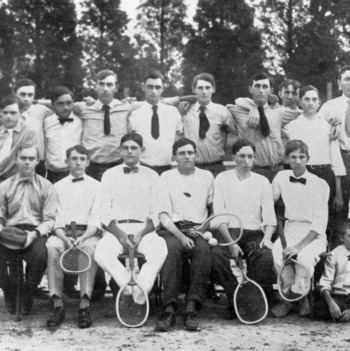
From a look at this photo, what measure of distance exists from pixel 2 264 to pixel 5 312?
520 mm

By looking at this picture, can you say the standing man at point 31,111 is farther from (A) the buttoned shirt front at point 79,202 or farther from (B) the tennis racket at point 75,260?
(B) the tennis racket at point 75,260

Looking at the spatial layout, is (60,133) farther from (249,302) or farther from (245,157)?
(249,302)

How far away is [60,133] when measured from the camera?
25.2 ft

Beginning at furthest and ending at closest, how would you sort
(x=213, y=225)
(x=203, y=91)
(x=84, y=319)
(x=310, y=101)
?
(x=203, y=91) → (x=310, y=101) → (x=213, y=225) → (x=84, y=319)

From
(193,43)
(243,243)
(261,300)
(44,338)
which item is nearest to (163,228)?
(243,243)

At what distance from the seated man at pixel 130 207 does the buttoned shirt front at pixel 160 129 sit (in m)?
0.56

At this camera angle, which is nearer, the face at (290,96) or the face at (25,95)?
the face at (25,95)

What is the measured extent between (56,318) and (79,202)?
4.40ft

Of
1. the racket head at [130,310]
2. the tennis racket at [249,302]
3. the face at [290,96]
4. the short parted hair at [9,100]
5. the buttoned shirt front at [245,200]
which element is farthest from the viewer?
the face at [290,96]

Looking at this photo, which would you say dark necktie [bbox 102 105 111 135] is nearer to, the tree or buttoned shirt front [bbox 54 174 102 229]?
buttoned shirt front [bbox 54 174 102 229]

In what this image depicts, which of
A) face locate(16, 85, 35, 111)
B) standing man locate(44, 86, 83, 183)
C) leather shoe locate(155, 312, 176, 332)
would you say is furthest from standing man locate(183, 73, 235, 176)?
leather shoe locate(155, 312, 176, 332)

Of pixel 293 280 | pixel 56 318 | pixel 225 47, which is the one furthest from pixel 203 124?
pixel 225 47

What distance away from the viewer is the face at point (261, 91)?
7766 mm

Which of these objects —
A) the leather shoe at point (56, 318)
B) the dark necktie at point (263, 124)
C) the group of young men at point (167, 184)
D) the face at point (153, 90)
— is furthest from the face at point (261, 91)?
the leather shoe at point (56, 318)
